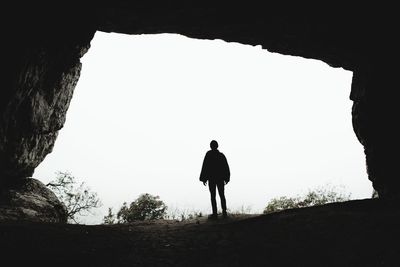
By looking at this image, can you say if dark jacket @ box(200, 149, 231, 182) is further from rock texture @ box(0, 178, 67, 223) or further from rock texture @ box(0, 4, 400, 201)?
rock texture @ box(0, 4, 400, 201)

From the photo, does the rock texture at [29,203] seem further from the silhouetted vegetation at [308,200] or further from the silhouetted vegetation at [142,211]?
the silhouetted vegetation at [308,200]

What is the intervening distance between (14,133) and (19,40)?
12.5 ft

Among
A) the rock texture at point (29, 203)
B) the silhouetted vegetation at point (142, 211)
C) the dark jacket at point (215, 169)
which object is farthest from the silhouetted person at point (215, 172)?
the silhouetted vegetation at point (142, 211)

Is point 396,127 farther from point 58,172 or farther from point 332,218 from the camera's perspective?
point 58,172

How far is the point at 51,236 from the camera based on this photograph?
21.9ft

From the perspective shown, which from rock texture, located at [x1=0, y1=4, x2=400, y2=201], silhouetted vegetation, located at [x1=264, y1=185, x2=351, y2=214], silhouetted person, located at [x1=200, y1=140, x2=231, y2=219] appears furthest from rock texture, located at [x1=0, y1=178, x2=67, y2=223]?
silhouetted vegetation, located at [x1=264, y1=185, x2=351, y2=214]

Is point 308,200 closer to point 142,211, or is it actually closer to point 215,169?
point 142,211

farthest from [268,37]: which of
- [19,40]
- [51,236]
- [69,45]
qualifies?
[51,236]

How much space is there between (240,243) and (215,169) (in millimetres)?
4533

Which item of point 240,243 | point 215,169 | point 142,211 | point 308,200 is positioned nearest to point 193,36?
point 215,169

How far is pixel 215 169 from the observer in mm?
10656

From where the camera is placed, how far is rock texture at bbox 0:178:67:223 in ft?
39.4

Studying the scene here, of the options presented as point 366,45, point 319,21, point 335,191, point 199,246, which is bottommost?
point 199,246

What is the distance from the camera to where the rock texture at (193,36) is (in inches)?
449
